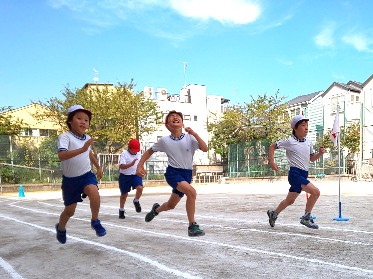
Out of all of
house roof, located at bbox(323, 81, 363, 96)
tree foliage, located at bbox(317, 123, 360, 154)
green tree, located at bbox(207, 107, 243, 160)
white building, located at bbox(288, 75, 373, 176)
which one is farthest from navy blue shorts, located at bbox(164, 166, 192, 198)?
house roof, located at bbox(323, 81, 363, 96)

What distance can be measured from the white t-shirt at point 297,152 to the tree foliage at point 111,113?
1106 inches

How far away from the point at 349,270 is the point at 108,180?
94.8ft

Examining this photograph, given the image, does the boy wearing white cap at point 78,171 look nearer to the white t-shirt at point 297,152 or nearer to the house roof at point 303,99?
the white t-shirt at point 297,152

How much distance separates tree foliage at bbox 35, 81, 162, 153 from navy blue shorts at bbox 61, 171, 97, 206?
28.7 meters

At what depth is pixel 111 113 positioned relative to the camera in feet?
116

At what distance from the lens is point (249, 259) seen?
14.9 ft

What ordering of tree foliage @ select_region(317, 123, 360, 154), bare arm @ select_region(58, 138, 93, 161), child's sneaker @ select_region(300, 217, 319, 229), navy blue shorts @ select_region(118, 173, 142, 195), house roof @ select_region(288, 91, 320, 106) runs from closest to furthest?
bare arm @ select_region(58, 138, 93, 161) → child's sneaker @ select_region(300, 217, 319, 229) → navy blue shorts @ select_region(118, 173, 142, 195) → tree foliage @ select_region(317, 123, 360, 154) → house roof @ select_region(288, 91, 320, 106)

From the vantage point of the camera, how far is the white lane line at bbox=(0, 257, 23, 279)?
13.8ft

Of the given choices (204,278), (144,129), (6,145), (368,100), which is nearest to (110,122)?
(144,129)

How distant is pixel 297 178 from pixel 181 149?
2.37m

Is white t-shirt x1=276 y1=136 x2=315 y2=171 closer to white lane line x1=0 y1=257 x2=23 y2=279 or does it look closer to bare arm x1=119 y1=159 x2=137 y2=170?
bare arm x1=119 y1=159 x2=137 y2=170

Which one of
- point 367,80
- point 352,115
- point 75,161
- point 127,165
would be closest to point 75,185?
point 75,161

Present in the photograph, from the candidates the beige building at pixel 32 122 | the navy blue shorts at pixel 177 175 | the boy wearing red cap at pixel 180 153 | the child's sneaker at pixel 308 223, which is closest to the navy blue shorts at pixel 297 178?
the child's sneaker at pixel 308 223

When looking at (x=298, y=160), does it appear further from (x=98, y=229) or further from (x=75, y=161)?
(x=75, y=161)
